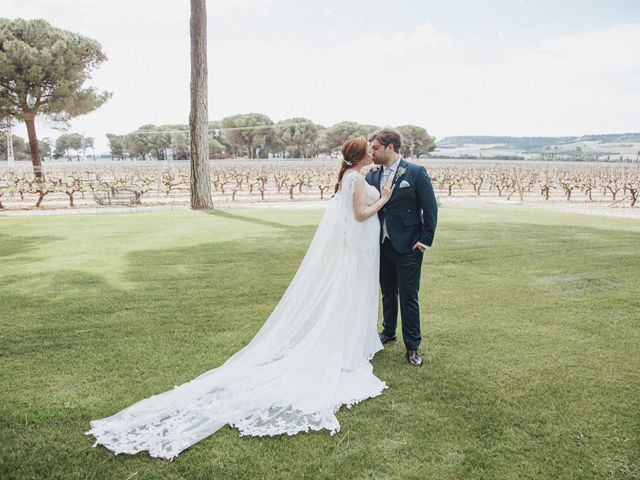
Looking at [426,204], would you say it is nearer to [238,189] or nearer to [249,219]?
[249,219]

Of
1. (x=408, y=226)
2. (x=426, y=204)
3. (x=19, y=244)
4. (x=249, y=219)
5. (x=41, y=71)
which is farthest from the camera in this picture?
(x=41, y=71)

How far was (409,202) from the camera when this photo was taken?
370cm

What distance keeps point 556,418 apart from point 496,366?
0.79 m

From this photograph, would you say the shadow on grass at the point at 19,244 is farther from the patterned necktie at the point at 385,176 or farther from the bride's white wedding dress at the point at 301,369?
the patterned necktie at the point at 385,176

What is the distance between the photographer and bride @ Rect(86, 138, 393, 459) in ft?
9.35

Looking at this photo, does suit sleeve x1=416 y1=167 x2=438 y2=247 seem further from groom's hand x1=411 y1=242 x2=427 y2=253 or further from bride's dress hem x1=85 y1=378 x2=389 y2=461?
bride's dress hem x1=85 y1=378 x2=389 y2=461

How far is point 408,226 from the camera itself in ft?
12.2

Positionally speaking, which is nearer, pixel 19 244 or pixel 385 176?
pixel 385 176

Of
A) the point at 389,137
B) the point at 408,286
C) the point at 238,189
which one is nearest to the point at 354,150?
the point at 389,137

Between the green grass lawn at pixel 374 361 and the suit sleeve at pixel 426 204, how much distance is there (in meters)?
1.11

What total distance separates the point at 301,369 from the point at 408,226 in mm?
1400

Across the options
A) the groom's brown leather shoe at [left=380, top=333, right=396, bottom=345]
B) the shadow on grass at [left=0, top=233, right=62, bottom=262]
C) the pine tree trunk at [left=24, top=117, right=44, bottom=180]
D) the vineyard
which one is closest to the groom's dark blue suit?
the groom's brown leather shoe at [left=380, top=333, right=396, bottom=345]

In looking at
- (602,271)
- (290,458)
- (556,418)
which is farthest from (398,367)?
(602,271)

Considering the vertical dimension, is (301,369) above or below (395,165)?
below
